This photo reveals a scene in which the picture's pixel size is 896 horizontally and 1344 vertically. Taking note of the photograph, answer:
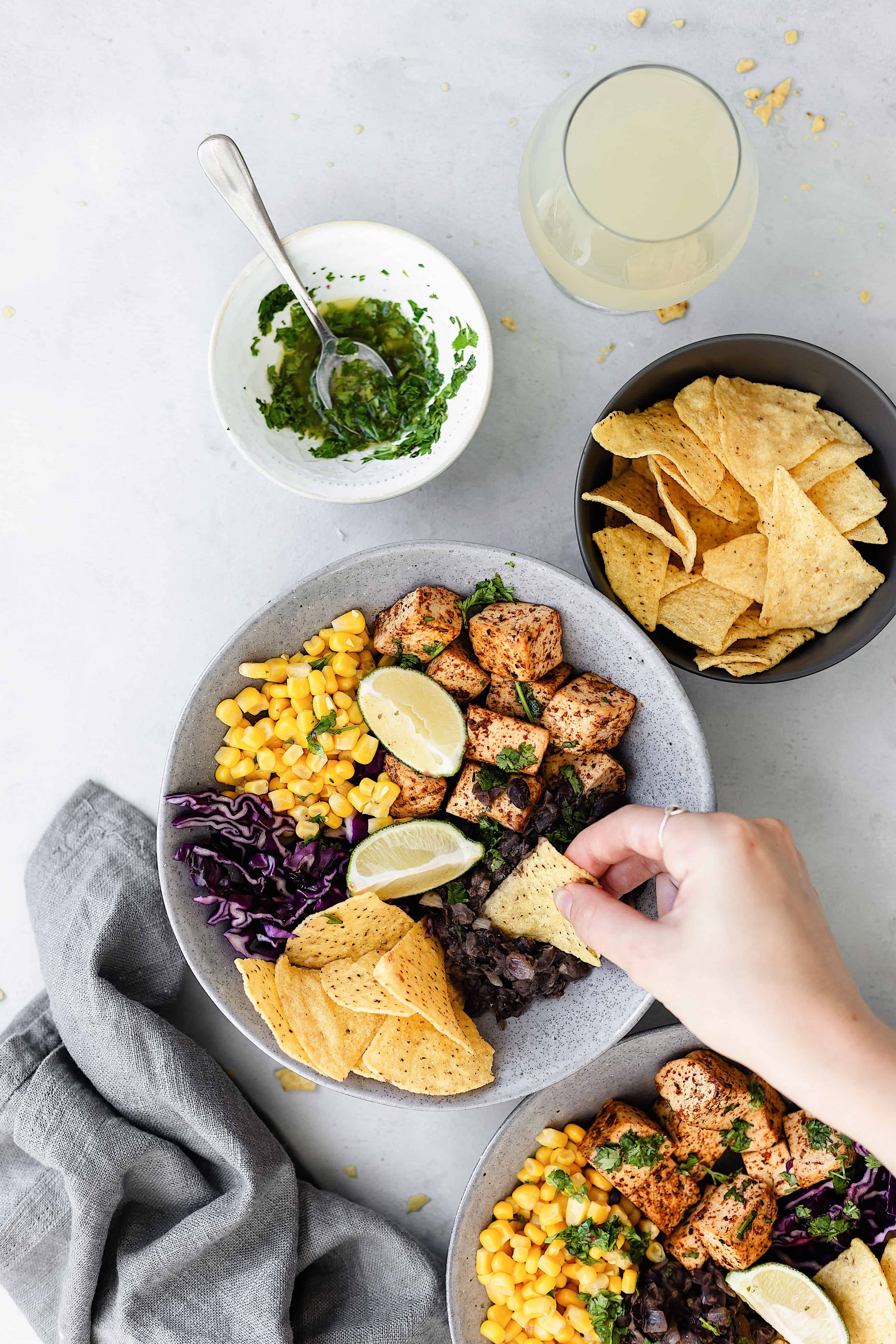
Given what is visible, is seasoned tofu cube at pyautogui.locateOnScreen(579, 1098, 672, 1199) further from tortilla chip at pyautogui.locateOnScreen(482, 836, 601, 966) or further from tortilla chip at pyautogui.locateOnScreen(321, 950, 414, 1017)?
tortilla chip at pyautogui.locateOnScreen(321, 950, 414, 1017)

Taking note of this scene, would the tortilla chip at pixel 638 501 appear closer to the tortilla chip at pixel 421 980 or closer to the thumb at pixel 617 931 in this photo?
the thumb at pixel 617 931

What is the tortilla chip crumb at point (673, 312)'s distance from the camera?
9.16 ft

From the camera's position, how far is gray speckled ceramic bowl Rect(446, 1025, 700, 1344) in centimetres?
267

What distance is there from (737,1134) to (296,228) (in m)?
3.06

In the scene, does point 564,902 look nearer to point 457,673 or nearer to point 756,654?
point 457,673

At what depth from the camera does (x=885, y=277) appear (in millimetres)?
2812

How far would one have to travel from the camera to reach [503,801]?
251 cm

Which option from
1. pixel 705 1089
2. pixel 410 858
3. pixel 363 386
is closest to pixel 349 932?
pixel 410 858

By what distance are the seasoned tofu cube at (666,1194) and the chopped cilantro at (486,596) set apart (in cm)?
169

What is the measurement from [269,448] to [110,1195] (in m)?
2.28

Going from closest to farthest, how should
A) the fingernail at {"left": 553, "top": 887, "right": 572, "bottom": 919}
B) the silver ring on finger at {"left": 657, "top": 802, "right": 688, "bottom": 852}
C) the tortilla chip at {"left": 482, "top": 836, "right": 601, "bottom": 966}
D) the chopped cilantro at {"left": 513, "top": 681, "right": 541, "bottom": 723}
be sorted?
the silver ring on finger at {"left": 657, "top": 802, "right": 688, "bottom": 852}, the fingernail at {"left": 553, "top": 887, "right": 572, "bottom": 919}, the tortilla chip at {"left": 482, "top": 836, "right": 601, "bottom": 966}, the chopped cilantro at {"left": 513, "top": 681, "right": 541, "bottom": 723}

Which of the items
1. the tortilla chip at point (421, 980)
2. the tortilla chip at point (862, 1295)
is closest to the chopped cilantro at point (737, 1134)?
the tortilla chip at point (862, 1295)

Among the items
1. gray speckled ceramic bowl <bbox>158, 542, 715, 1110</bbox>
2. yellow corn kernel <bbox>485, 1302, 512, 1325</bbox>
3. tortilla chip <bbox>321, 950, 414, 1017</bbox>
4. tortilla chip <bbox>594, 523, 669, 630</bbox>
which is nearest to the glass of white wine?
tortilla chip <bbox>594, 523, 669, 630</bbox>

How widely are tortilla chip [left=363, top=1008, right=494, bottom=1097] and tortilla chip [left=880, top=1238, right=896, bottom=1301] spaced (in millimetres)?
1300
